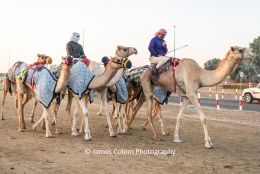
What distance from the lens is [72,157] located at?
29.0 ft

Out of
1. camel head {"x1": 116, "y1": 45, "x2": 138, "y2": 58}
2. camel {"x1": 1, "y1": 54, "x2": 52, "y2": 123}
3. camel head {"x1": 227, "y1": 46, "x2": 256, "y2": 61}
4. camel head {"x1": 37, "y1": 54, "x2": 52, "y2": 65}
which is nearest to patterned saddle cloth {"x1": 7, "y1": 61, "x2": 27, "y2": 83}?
camel {"x1": 1, "y1": 54, "x2": 52, "y2": 123}

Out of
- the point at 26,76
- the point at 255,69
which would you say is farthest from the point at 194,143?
the point at 255,69

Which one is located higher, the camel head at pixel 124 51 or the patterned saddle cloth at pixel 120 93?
the camel head at pixel 124 51

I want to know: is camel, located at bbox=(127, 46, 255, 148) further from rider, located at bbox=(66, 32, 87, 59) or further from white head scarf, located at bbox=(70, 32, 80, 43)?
white head scarf, located at bbox=(70, 32, 80, 43)

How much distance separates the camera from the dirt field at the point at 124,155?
26.2 ft

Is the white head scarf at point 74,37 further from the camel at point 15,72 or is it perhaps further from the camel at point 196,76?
the camel at point 196,76

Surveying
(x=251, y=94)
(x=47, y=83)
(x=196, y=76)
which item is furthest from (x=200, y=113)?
(x=251, y=94)

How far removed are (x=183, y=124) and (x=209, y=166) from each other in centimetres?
741

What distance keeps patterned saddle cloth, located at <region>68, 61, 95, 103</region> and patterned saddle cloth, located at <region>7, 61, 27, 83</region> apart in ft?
8.58

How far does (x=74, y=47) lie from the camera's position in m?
12.9

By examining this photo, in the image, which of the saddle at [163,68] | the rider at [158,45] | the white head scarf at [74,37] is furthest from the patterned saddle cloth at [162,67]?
the white head scarf at [74,37]

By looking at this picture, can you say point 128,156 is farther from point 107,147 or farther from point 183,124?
point 183,124

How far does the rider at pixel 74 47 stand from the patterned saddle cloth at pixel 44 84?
106 cm

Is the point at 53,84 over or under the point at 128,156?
over
